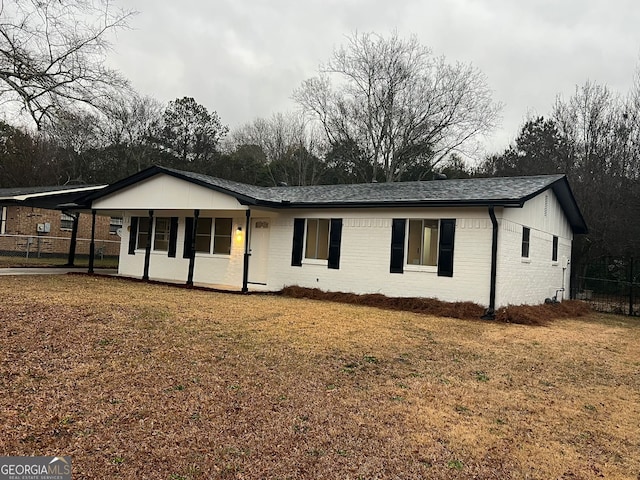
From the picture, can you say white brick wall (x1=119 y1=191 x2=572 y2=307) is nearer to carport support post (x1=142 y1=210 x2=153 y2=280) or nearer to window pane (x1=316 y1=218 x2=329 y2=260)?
window pane (x1=316 y1=218 x2=329 y2=260)

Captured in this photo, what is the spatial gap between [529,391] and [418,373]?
1.28 metres

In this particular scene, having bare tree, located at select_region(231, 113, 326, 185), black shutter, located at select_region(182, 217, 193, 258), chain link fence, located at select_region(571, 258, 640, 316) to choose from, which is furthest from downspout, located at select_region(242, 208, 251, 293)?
bare tree, located at select_region(231, 113, 326, 185)

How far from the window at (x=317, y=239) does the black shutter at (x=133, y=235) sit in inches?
280

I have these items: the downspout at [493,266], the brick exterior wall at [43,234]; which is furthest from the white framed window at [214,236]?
the brick exterior wall at [43,234]

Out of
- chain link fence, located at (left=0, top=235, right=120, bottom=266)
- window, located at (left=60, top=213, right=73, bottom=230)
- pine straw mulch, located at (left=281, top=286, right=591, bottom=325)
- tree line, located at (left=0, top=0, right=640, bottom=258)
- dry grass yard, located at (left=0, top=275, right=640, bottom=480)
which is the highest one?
tree line, located at (left=0, top=0, right=640, bottom=258)

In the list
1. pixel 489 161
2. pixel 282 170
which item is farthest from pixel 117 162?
pixel 489 161

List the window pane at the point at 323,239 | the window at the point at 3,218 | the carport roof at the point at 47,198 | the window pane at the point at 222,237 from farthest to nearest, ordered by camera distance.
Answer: the window at the point at 3,218, the carport roof at the point at 47,198, the window pane at the point at 222,237, the window pane at the point at 323,239

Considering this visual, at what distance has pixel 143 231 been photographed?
16906mm

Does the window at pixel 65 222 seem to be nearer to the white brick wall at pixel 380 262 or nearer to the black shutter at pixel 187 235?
the black shutter at pixel 187 235

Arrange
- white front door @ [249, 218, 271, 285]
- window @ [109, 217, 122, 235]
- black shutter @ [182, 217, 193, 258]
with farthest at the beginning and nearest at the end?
window @ [109, 217, 122, 235]
black shutter @ [182, 217, 193, 258]
white front door @ [249, 218, 271, 285]

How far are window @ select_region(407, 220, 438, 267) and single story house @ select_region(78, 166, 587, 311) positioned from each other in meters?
0.03

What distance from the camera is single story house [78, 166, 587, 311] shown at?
11.3 meters

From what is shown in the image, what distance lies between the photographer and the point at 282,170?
111 ft

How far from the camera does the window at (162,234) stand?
1625cm
